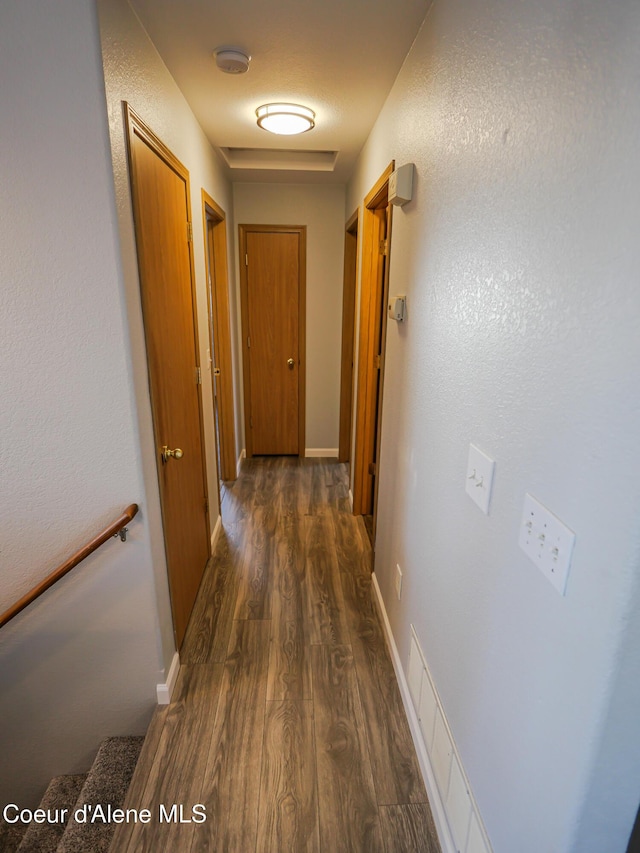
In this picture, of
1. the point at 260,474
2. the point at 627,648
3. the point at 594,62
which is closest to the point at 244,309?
the point at 260,474

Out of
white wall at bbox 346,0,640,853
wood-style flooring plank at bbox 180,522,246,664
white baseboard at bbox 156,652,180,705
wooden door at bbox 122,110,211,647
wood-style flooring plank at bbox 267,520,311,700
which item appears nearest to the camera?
white wall at bbox 346,0,640,853

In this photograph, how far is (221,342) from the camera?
11.8ft

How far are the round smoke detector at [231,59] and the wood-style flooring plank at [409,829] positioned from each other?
2687 millimetres

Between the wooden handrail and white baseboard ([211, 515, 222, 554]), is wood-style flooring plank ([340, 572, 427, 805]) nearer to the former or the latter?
white baseboard ([211, 515, 222, 554])

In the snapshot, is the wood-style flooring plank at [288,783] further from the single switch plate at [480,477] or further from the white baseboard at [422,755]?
the single switch plate at [480,477]

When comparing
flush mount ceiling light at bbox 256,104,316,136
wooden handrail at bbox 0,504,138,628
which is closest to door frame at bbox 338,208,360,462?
flush mount ceiling light at bbox 256,104,316,136

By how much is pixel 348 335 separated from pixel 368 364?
41.5 inches

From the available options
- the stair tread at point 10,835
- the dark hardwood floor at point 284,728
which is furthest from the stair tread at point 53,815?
the dark hardwood floor at point 284,728

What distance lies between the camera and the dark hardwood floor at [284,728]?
1368 millimetres

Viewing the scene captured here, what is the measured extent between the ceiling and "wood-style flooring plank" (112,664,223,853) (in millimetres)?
2470

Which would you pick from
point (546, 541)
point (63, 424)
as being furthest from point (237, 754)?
point (546, 541)

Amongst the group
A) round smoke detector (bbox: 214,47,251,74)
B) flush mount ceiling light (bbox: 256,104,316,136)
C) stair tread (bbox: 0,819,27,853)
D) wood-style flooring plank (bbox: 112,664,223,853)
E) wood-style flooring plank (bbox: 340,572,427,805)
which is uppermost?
flush mount ceiling light (bbox: 256,104,316,136)

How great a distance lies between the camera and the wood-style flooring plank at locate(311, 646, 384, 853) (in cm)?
136

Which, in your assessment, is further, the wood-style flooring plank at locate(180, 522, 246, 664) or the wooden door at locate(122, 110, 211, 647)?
the wood-style flooring plank at locate(180, 522, 246, 664)
